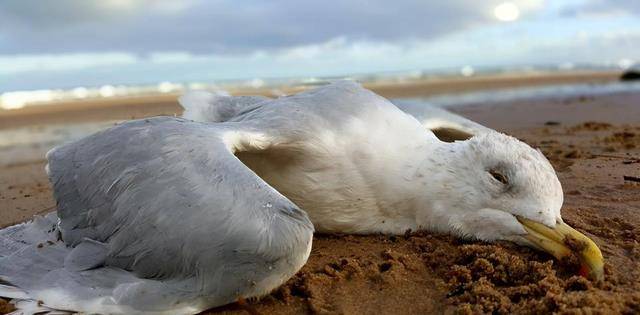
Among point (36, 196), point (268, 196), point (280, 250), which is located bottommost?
point (36, 196)

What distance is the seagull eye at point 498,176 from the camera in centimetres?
288

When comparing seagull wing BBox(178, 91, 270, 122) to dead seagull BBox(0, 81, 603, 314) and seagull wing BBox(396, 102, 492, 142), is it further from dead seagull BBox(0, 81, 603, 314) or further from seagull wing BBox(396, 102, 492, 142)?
seagull wing BBox(396, 102, 492, 142)

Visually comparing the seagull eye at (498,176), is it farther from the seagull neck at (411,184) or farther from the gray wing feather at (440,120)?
the gray wing feather at (440,120)

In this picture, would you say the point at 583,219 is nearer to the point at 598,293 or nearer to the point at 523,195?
the point at 523,195

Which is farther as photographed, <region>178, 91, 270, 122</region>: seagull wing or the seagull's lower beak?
<region>178, 91, 270, 122</region>: seagull wing

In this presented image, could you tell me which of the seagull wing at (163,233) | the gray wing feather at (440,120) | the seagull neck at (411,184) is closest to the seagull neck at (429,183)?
the seagull neck at (411,184)

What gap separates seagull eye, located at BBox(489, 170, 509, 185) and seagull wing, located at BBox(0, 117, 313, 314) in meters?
1.01

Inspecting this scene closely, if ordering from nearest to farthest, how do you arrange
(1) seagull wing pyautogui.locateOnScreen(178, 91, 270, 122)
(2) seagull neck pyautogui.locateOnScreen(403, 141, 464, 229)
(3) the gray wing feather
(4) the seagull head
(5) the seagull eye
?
(4) the seagull head → (5) the seagull eye → (2) seagull neck pyautogui.locateOnScreen(403, 141, 464, 229) → (1) seagull wing pyautogui.locateOnScreen(178, 91, 270, 122) → (3) the gray wing feather

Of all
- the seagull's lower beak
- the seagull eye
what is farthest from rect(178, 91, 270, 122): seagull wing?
the seagull's lower beak

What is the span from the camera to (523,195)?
2799 millimetres

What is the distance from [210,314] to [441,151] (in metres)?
1.40

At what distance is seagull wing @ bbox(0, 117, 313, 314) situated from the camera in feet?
7.41

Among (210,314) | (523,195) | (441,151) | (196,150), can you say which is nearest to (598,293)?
(523,195)

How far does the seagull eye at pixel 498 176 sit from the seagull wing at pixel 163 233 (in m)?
1.01
